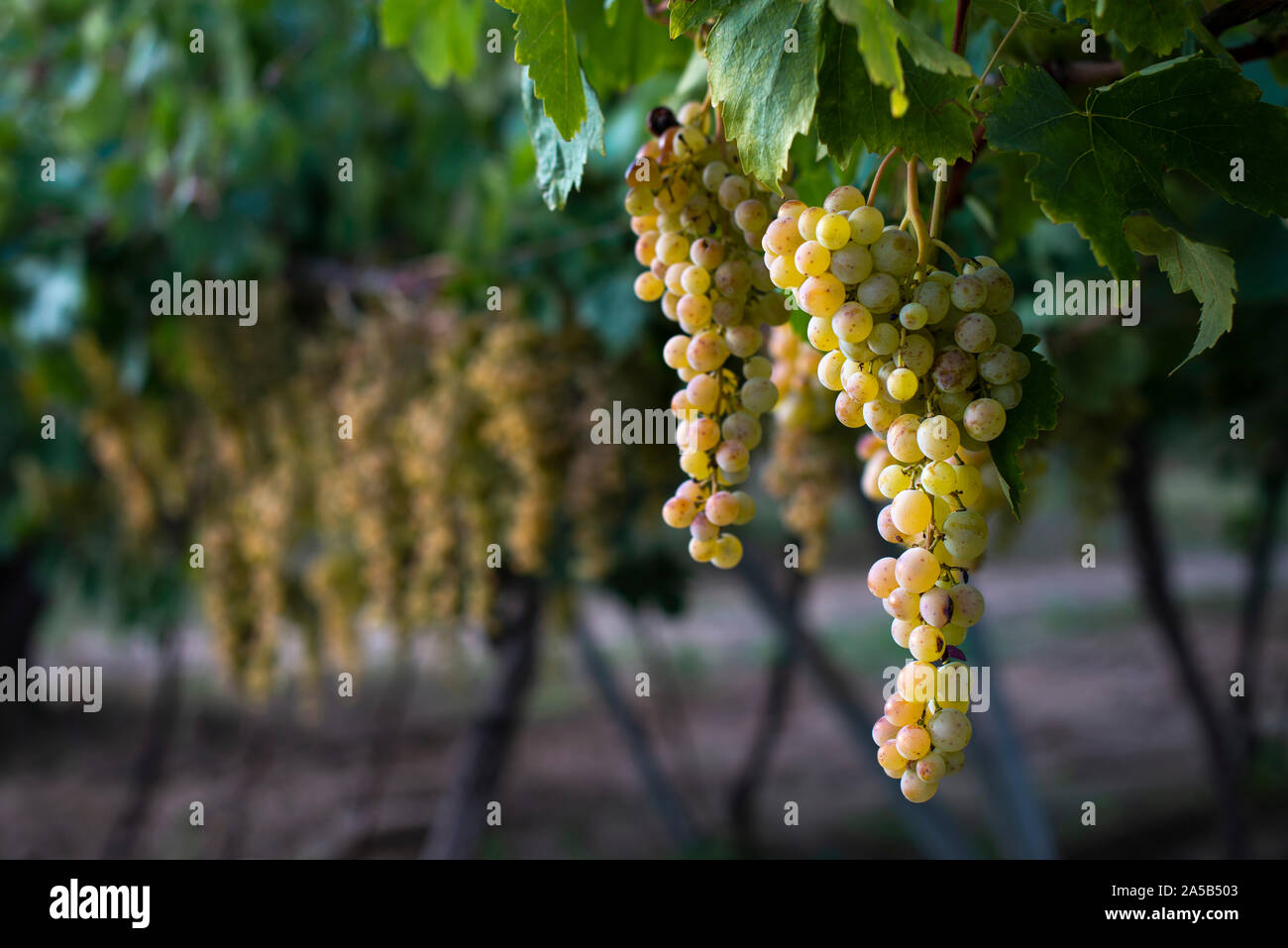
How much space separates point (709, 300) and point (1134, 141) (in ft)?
0.78

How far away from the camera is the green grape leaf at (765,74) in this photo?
0.47m

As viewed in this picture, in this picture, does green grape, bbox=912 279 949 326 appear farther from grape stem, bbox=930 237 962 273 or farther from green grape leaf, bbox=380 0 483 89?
green grape leaf, bbox=380 0 483 89

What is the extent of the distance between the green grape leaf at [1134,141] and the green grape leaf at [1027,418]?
0.06 meters

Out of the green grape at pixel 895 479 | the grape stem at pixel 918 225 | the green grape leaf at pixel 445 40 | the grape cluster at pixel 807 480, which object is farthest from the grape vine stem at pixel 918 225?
the grape cluster at pixel 807 480

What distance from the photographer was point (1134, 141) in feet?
1.63

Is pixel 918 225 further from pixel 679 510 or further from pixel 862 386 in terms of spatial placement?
pixel 679 510

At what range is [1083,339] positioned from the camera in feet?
5.13

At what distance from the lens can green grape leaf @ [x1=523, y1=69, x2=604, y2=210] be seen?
57cm

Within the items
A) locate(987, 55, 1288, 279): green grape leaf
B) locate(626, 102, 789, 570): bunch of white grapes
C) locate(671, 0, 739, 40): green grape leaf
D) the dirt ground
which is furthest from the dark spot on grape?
the dirt ground

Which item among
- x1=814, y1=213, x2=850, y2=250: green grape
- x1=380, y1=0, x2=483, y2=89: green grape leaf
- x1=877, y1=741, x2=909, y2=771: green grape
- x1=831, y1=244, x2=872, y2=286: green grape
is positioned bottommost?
x1=877, y1=741, x2=909, y2=771: green grape

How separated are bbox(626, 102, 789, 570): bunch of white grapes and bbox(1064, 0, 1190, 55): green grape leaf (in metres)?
0.19

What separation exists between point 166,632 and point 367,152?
2.03 metres
